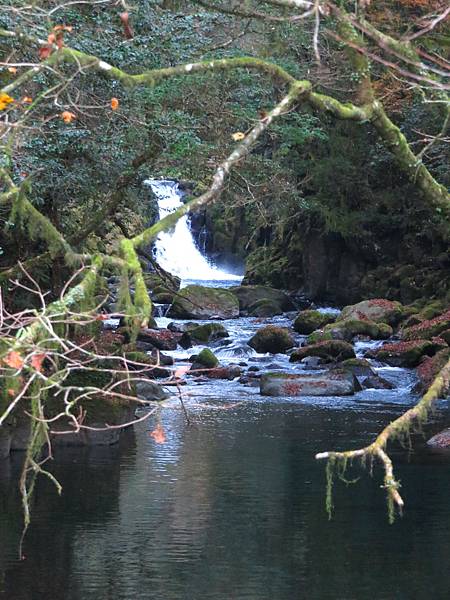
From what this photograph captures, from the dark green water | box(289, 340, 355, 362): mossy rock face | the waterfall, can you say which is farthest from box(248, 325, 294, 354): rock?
the waterfall

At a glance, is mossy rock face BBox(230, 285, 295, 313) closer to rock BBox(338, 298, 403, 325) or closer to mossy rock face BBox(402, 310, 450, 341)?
rock BBox(338, 298, 403, 325)

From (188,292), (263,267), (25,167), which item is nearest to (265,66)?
(25,167)

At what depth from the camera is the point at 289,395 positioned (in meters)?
21.0

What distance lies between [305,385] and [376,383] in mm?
1722

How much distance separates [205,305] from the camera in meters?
32.5

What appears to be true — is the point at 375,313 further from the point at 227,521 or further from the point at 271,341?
the point at 227,521

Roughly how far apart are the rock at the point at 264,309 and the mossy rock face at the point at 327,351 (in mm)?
8524

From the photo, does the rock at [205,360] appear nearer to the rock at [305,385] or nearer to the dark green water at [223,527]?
the rock at [305,385]

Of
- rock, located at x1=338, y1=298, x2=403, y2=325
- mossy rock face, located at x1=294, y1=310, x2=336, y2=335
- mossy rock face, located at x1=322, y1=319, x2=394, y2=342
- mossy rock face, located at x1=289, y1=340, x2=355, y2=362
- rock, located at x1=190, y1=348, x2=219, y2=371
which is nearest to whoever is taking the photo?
rock, located at x1=190, y1=348, x2=219, y2=371

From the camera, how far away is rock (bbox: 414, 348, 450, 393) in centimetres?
2105

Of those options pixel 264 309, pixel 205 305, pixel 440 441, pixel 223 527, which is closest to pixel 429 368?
pixel 440 441

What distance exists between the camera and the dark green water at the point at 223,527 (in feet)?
33.3

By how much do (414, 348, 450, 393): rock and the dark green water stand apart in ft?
14.1

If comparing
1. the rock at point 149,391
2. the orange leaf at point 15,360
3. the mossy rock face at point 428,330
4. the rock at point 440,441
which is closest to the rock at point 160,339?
the rock at point 149,391
